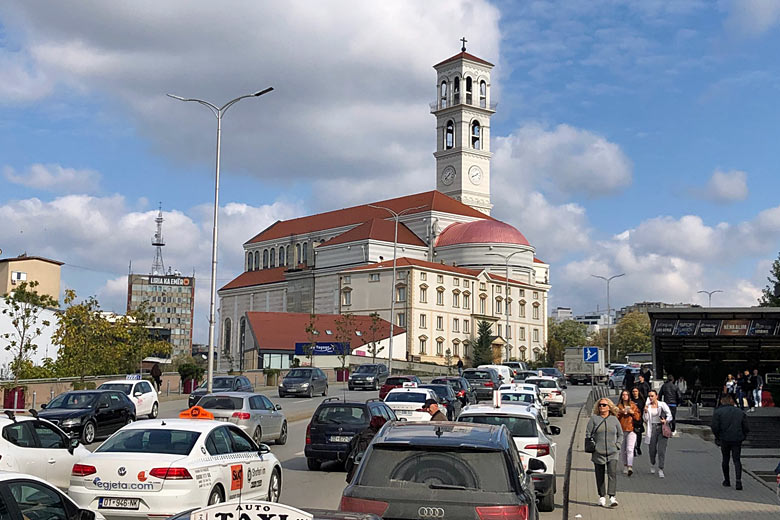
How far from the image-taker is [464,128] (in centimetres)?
13412

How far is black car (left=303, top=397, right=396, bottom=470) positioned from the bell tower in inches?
4522

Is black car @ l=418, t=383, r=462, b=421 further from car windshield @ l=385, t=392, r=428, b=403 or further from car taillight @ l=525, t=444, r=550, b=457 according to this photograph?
car taillight @ l=525, t=444, r=550, b=457

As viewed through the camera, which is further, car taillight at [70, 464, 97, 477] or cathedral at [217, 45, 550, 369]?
cathedral at [217, 45, 550, 369]

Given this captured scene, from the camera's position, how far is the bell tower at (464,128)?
134000 millimetres

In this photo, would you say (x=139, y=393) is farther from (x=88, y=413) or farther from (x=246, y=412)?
(x=246, y=412)

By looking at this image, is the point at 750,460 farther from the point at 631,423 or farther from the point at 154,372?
the point at 154,372

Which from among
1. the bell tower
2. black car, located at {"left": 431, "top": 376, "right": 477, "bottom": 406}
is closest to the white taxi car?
black car, located at {"left": 431, "top": 376, "right": 477, "bottom": 406}

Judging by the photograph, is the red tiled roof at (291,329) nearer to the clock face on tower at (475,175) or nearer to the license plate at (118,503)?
the clock face on tower at (475,175)

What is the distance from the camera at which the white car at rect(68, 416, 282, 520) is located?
11438 mm

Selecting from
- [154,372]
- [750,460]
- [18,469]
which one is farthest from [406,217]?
[18,469]

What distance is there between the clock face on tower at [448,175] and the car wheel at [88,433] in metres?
113

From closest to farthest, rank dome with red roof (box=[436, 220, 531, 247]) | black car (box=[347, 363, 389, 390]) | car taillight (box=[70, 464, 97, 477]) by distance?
1. car taillight (box=[70, 464, 97, 477])
2. black car (box=[347, 363, 389, 390])
3. dome with red roof (box=[436, 220, 531, 247])

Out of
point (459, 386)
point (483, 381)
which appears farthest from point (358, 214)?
point (459, 386)

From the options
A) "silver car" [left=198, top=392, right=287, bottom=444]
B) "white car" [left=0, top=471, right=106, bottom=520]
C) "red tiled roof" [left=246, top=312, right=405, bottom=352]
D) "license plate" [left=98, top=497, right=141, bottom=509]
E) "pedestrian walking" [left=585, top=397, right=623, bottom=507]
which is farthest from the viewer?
"red tiled roof" [left=246, top=312, right=405, bottom=352]
